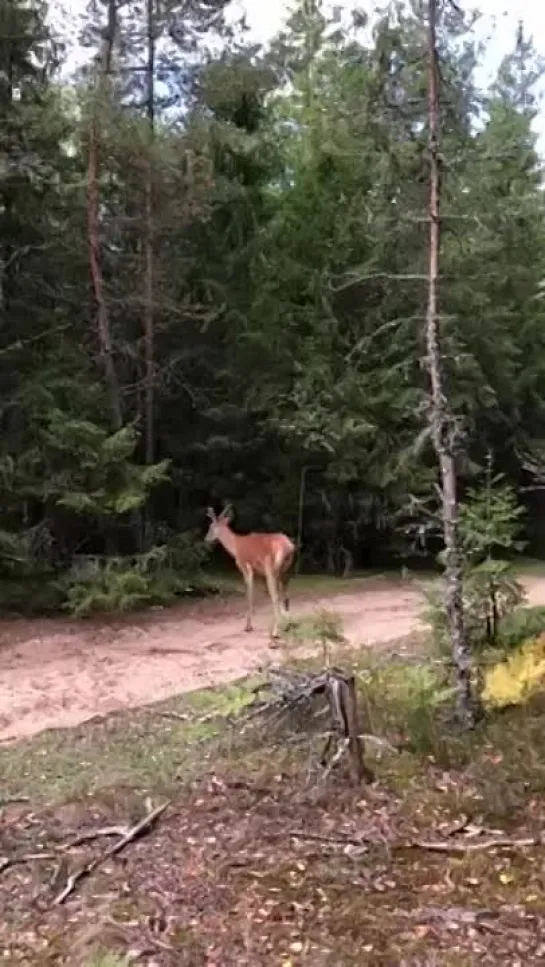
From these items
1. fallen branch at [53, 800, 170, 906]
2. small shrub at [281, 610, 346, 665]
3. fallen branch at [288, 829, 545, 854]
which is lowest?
fallen branch at [53, 800, 170, 906]

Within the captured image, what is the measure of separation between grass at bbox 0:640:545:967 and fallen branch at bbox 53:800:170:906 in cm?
5

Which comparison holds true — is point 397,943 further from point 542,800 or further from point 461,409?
A: point 461,409

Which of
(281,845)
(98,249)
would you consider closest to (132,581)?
(98,249)

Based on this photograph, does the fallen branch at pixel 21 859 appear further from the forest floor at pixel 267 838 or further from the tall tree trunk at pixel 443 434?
the tall tree trunk at pixel 443 434

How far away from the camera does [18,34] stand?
13516 mm

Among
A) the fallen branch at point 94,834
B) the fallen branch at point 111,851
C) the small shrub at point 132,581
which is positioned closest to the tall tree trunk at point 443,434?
the fallen branch at point 111,851

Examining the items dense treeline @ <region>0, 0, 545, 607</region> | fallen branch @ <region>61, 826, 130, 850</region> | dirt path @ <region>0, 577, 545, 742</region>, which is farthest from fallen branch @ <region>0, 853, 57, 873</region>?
dense treeline @ <region>0, 0, 545, 607</region>

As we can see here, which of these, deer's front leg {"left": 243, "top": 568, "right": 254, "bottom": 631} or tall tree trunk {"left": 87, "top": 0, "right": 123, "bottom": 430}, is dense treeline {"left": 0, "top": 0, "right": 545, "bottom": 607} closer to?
tall tree trunk {"left": 87, "top": 0, "right": 123, "bottom": 430}

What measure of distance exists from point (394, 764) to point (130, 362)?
10325 mm

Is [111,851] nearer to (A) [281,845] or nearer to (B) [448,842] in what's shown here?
(A) [281,845]

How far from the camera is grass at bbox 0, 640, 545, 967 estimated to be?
4.38 m

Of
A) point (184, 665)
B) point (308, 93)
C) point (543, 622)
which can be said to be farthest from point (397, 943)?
point (308, 93)

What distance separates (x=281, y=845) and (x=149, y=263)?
1074 centimetres

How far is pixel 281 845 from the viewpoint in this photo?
5363 millimetres
